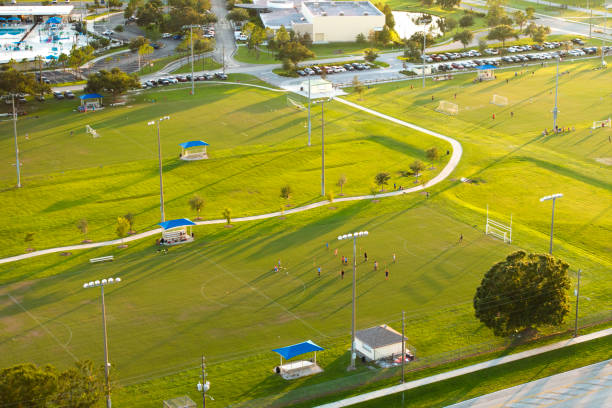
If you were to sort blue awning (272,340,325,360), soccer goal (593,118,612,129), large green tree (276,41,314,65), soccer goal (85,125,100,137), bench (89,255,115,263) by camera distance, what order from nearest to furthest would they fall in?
blue awning (272,340,325,360) → bench (89,255,115,263) → soccer goal (85,125,100,137) → soccer goal (593,118,612,129) → large green tree (276,41,314,65)

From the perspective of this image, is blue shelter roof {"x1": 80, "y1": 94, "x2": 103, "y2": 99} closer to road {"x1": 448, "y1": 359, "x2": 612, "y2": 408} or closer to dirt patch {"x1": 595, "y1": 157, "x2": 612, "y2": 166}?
dirt patch {"x1": 595, "y1": 157, "x2": 612, "y2": 166}

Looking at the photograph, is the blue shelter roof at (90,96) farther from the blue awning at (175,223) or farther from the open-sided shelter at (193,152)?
the blue awning at (175,223)

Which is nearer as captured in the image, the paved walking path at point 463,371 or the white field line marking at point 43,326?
the paved walking path at point 463,371

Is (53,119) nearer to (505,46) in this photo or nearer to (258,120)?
(258,120)

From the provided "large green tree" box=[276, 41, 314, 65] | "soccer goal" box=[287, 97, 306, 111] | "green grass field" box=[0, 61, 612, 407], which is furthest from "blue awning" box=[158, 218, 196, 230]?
"large green tree" box=[276, 41, 314, 65]

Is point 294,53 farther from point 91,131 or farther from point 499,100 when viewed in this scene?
point 91,131

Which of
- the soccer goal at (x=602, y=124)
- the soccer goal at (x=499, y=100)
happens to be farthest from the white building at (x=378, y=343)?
the soccer goal at (x=499, y=100)

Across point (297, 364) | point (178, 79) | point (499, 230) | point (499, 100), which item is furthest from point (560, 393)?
point (178, 79)
